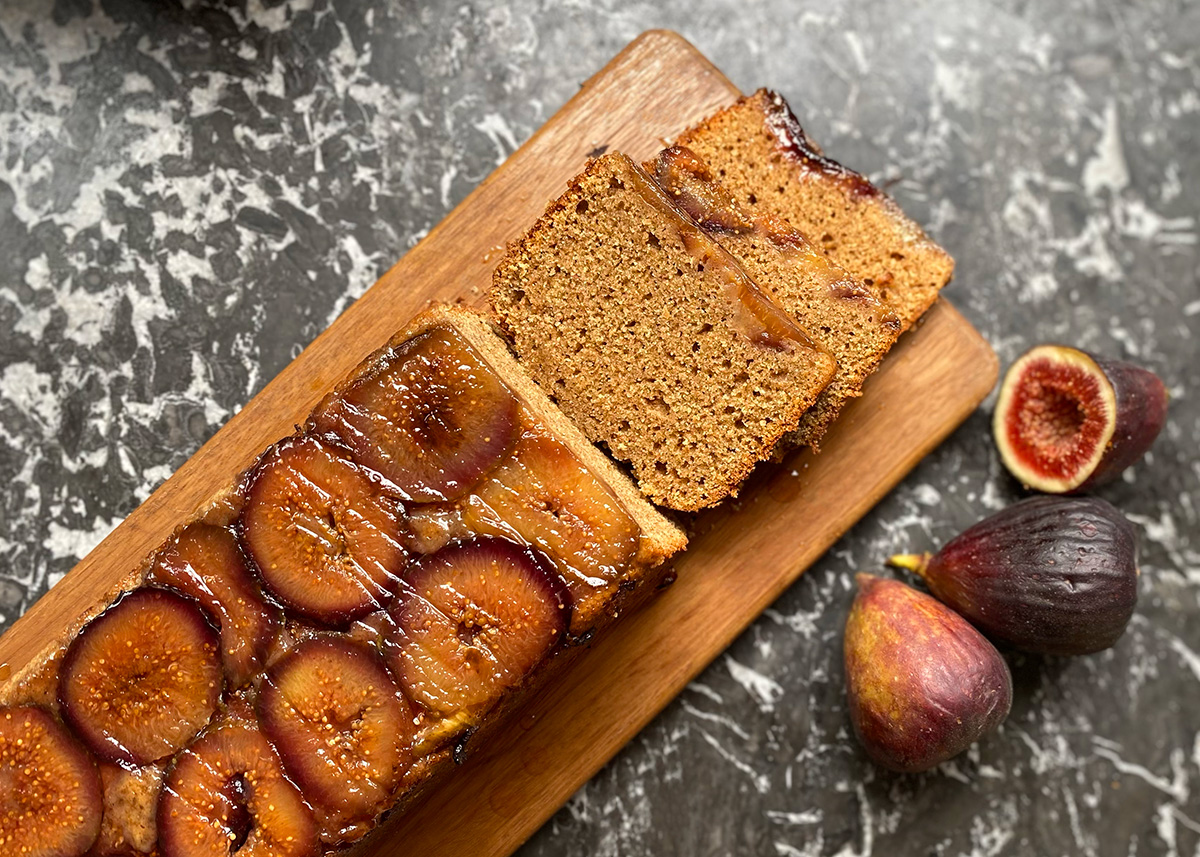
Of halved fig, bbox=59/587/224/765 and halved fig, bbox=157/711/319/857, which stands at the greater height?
halved fig, bbox=59/587/224/765

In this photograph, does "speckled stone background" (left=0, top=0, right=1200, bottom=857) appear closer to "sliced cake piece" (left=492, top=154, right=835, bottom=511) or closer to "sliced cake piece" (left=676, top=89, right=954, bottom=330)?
"sliced cake piece" (left=676, top=89, right=954, bottom=330)

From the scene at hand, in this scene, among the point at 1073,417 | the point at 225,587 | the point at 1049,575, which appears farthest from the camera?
the point at 1073,417

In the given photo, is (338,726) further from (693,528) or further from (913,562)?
(913,562)

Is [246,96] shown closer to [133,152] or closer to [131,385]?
[133,152]

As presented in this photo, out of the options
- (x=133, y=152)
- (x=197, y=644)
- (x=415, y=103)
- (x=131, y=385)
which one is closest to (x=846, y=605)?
(x=197, y=644)

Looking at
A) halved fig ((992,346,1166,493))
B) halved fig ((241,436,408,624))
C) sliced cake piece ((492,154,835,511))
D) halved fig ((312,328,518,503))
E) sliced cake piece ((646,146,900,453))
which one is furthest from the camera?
halved fig ((992,346,1166,493))

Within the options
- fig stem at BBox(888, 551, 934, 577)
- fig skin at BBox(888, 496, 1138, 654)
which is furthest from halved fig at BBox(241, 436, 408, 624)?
fig skin at BBox(888, 496, 1138, 654)

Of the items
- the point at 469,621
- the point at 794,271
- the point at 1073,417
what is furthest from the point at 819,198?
the point at 469,621
